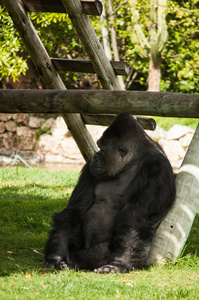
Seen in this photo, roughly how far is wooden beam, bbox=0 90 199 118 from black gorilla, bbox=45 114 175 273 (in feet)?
1.08

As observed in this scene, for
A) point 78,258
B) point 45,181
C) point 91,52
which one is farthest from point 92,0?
point 45,181

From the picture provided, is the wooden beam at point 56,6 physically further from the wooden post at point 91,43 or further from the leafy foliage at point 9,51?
the leafy foliage at point 9,51

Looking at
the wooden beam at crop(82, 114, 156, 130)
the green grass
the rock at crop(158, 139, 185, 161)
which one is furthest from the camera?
the rock at crop(158, 139, 185, 161)

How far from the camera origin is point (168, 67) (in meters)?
20.8

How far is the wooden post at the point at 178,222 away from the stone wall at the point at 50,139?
10.2 m

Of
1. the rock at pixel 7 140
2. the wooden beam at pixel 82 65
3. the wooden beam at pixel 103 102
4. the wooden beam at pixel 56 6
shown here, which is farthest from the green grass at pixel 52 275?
the rock at pixel 7 140

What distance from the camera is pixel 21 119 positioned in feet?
60.7

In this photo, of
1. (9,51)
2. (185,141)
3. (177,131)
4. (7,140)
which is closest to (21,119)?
A: (7,140)

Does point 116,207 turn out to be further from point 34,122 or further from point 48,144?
point 34,122

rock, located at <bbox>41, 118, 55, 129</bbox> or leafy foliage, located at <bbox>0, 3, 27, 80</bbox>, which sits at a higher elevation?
leafy foliage, located at <bbox>0, 3, 27, 80</bbox>

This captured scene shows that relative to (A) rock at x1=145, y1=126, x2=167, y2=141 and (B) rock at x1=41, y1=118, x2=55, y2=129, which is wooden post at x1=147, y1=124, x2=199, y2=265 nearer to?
(A) rock at x1=145, y1=126, x2=167, y2=141

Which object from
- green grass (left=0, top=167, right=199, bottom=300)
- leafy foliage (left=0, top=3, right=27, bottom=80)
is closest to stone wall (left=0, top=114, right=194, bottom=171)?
leafy foliage (left=0, top=3, right=27, bottom=80)

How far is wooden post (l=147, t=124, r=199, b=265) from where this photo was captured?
4.36 meters

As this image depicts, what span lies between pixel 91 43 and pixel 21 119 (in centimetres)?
1369
